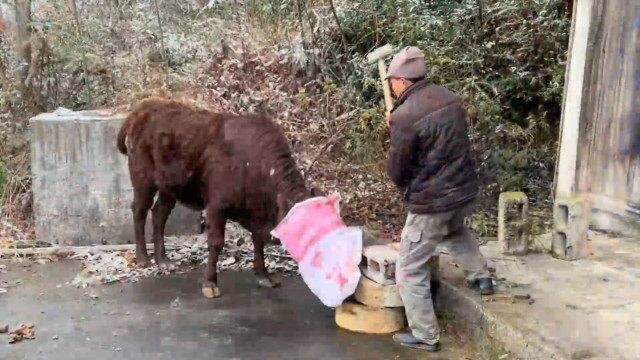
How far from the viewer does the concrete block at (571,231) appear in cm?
642

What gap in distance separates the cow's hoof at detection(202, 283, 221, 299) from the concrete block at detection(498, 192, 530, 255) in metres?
2.51

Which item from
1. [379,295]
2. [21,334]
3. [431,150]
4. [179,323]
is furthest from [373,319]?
[21,334]

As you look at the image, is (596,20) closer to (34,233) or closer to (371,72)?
(371,72)

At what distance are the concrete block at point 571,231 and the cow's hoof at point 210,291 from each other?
2925 millimetres

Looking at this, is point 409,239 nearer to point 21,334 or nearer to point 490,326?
Answer: point 490,326

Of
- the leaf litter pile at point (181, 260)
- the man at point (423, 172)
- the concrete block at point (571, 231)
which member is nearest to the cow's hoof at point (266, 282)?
the leaf litter pile at point (181, 260)

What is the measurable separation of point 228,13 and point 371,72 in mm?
3289

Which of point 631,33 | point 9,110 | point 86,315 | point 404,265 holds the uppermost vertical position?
point 631,33

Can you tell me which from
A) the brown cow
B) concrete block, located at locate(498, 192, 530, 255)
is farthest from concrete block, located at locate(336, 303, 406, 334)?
concrete block, located at locate(498, 192, 530, 255)

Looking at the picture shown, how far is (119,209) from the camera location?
834 cm

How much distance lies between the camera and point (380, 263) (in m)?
5.68

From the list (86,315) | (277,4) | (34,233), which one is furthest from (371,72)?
(86,315)

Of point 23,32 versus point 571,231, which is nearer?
point 571,231

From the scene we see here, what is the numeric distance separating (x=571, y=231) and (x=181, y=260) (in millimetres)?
3755
